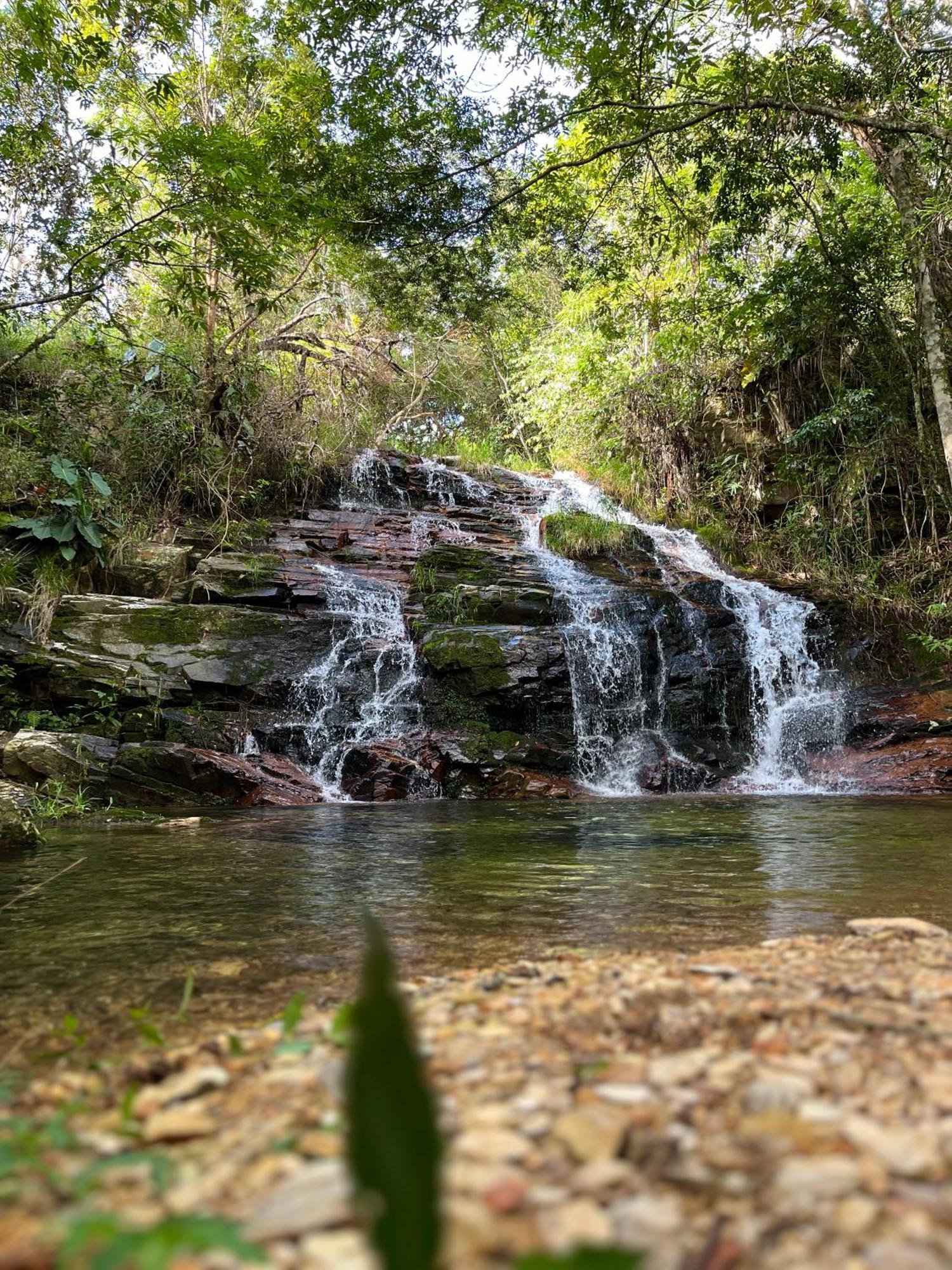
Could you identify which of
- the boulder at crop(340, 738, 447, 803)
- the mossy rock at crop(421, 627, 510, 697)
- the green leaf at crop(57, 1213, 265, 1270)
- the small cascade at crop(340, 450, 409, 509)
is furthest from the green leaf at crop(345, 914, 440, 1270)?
the small cascade at crop(340, 450, 409, 509)

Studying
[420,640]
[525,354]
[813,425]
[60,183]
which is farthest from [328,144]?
[525,354]

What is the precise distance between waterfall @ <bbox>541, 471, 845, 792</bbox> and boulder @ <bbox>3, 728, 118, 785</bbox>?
22.0ft

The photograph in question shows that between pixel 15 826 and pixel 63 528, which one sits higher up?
pixel 63 528

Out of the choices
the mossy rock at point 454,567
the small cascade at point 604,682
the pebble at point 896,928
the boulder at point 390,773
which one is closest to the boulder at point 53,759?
the boulder at point 390,773

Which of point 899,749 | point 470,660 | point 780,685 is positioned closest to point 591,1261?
point 470,660

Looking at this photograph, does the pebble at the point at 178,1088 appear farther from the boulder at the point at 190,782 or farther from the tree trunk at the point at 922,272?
the tree trunk at the point at 922,272

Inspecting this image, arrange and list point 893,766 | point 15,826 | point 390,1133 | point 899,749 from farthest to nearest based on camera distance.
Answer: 1. point 899,749
2. point 893,766
3. point 15,826
4. point 390,1133

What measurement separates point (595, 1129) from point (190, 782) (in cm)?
702

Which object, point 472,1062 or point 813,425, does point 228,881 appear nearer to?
point 472,1062

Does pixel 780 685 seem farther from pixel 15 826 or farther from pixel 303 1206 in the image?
pixel 303 1206

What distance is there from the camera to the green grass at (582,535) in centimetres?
1227

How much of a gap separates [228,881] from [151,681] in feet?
15.3

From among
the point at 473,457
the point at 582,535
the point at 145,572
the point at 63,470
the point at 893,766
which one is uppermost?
the point at 473,457

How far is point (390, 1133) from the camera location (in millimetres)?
542
